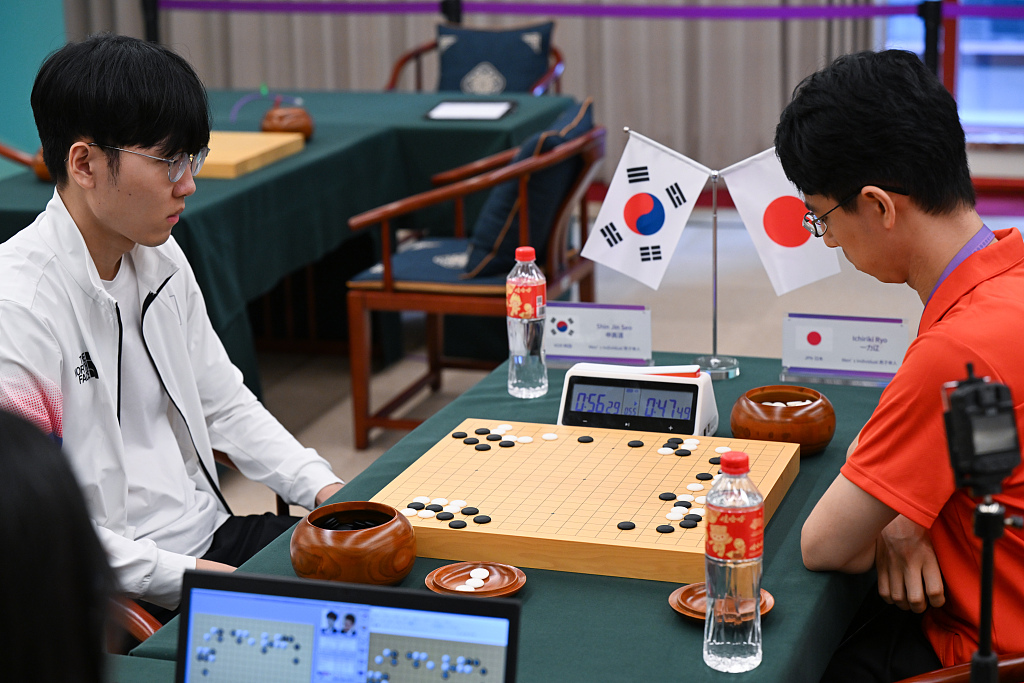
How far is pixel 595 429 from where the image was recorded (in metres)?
1.72

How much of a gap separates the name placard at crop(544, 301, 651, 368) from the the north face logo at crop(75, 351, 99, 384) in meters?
0.80

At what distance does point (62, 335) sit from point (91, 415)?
130mm

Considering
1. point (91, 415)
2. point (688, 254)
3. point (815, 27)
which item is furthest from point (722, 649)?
point (815, 27)

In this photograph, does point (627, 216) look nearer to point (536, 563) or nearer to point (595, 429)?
point (595, 429)

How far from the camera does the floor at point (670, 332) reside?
140 inches

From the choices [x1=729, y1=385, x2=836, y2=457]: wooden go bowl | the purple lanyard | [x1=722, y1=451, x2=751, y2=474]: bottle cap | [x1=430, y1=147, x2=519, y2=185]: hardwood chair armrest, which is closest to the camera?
[x1=722, y1=451, x2=751, y2=474]: bottle cap

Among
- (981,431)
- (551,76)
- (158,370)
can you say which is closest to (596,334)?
(158,370)

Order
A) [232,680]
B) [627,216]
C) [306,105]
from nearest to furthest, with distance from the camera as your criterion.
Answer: [232,680] → [627,216] → [306,105]

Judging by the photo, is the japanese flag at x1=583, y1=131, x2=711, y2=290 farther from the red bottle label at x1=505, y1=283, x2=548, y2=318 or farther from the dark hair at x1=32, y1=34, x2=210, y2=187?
the dark hair at x1=32, y1=34, x2=210, y2=187

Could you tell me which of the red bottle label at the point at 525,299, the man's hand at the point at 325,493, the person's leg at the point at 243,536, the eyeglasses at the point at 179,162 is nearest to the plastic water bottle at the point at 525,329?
the red bottle label at the point at 525,299

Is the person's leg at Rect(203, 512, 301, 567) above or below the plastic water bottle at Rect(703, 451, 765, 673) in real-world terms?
below

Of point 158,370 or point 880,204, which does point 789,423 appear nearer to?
point 880,204

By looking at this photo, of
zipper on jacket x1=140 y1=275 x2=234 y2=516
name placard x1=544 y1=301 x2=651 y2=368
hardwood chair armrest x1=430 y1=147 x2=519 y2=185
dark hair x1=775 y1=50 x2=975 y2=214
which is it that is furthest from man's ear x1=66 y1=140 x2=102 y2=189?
hardwood chair armrest x1=430 y1=147 x2=519 y2=185

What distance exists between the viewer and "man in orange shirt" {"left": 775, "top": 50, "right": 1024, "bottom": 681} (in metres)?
1.24
